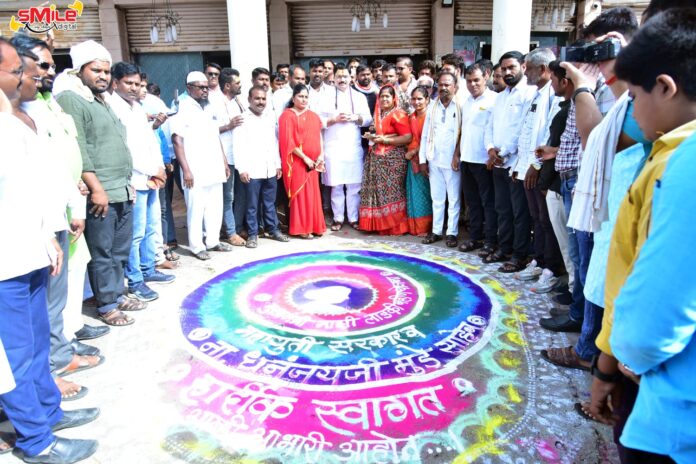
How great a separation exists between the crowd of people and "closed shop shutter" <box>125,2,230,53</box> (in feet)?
17.1

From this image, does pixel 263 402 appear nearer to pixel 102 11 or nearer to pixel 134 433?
pixel 134 433

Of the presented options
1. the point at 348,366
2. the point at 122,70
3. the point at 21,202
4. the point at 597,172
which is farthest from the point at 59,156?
the point at 597,172

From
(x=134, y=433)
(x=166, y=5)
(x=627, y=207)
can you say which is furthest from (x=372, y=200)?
(x=166, y=5)

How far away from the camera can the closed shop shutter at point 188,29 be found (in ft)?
37.0

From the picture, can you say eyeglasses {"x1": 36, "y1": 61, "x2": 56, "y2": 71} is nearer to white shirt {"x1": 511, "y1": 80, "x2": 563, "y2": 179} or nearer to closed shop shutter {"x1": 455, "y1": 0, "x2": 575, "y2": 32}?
white shirt {"x1": 511, "y1": 80, "x2": 563, "y2": 179}

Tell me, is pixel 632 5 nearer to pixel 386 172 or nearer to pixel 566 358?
pixel 386 172

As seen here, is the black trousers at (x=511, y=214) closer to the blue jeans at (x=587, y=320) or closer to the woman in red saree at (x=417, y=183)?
the woman in red saree at (x=417, y=183)

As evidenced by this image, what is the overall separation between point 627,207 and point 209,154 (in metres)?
4.51

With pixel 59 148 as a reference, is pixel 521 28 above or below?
above

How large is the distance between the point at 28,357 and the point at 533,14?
11.7 metres

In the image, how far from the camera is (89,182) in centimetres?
351

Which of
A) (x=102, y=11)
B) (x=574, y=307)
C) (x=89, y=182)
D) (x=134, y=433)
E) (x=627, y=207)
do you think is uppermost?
(x=102, y=11)

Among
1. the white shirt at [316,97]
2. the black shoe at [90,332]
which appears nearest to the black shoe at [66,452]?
the black shoe at [90,332]

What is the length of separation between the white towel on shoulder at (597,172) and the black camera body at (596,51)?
0.26 metres
